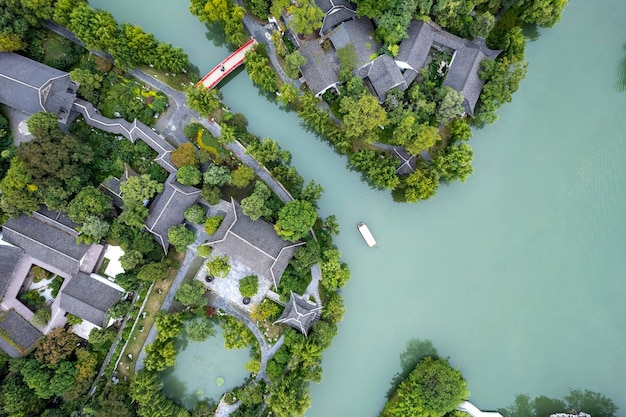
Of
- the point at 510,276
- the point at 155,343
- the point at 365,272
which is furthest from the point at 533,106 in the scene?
the point at 155,343

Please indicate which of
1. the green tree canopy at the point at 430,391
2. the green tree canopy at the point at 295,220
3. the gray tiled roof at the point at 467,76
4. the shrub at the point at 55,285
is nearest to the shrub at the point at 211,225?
the green tree canopy at the point at 295,220

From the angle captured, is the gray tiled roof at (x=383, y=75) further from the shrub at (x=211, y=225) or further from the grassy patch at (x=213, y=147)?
the shrub at (x=211, y=225)

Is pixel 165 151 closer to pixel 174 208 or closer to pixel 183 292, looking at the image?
pixel 174 208

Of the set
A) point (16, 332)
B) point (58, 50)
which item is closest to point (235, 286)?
point (16, 332)

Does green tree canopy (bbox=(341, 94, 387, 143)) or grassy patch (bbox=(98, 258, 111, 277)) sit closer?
green tree canopy (bbox=(341, 94, 387, 143))

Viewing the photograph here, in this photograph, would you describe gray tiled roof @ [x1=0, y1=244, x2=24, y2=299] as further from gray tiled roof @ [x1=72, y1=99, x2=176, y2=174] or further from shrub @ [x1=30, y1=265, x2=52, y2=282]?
gray tiled roof @ [x1=72, y1=99, x2=176, y2=174]

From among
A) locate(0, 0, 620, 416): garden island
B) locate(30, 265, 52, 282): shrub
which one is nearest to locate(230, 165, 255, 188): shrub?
locate(0, 0, 620, 416): garden island
